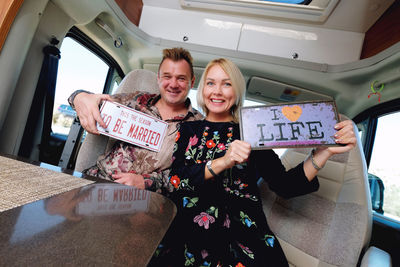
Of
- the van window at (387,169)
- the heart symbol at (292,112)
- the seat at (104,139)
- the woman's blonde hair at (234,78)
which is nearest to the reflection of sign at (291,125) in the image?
the heart symbol at (292,112)

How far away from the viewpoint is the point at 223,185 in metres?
1.04

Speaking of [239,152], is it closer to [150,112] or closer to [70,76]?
[150,112]

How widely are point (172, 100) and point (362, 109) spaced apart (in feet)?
7.76

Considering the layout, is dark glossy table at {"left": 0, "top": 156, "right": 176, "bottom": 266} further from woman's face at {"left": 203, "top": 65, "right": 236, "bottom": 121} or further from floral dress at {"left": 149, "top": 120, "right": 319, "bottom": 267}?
woman's face at {"left": 203, "top": 65, "right": 236, "bottom": 121}

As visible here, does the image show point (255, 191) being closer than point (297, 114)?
No

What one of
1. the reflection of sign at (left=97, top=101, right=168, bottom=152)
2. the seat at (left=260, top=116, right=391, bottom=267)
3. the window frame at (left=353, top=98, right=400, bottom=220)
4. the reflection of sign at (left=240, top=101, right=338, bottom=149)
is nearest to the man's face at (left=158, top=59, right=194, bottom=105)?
the reflection of sign at (left=97, top=101, right=168, bottom=152)

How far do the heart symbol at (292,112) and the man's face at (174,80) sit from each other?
89 cm

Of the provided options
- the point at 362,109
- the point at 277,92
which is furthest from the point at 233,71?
the point at 362,109

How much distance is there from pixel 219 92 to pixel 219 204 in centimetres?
61

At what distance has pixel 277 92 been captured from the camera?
2.73m

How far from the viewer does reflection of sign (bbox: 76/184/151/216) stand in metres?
0.51

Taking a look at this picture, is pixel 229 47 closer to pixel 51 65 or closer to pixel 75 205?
pixel 51 65

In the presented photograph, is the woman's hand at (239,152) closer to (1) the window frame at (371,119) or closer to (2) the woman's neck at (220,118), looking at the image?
(2) the woman's neck at (220,118)

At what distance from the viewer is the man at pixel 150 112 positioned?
46.5 inches
